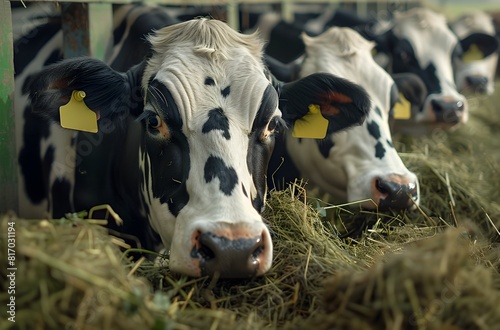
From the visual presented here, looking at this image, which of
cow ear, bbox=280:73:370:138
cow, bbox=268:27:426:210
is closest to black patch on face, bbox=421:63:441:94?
cow, bbox=268:27:426:210

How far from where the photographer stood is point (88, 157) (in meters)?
5.11

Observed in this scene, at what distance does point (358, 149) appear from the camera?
558cm

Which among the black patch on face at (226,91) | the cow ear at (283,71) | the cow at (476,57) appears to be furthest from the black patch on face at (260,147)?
the cow at (476,57)

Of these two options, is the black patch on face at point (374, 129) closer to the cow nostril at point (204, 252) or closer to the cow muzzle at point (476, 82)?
the cow nostril at point (204, 252)

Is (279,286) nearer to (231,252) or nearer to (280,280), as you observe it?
(280,280)

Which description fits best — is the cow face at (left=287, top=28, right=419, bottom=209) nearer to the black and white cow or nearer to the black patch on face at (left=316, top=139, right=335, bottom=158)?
the black patch on face at (left=316, top=139, right=335, bottom=158)

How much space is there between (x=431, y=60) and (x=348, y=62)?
2.54m

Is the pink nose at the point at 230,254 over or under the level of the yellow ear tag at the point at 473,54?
over

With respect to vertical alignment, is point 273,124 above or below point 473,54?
above

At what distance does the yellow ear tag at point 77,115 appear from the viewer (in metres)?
4.36

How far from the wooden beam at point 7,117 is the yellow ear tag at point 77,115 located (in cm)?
45

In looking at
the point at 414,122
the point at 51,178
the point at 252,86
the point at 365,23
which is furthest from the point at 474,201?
the point at 365,23

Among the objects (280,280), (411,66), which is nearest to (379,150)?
(280,280)

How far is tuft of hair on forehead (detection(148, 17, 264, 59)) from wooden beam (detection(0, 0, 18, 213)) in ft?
2.82
